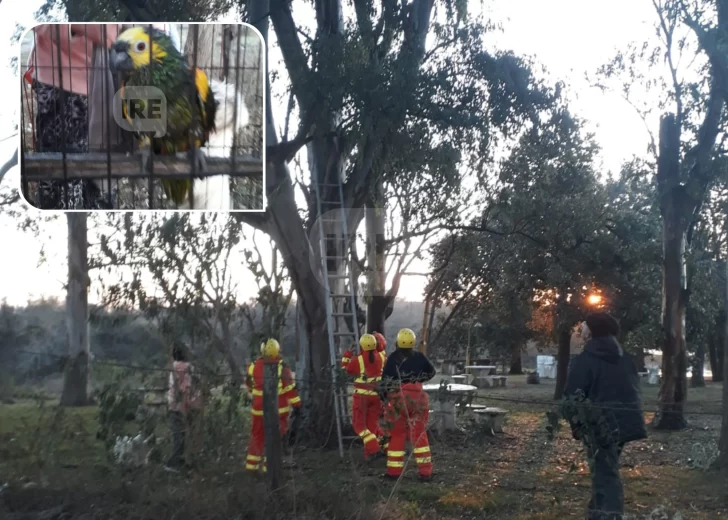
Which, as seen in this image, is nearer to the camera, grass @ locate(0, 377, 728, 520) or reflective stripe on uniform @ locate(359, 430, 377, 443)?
grass @ locate(0, 377, 728, 520)

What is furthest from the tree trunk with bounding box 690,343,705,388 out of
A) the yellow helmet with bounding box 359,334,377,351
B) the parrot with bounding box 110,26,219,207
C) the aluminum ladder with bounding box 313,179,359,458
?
the parrot with bounding box 110,26,219,207

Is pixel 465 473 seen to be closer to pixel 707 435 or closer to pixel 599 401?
pixel 599 401

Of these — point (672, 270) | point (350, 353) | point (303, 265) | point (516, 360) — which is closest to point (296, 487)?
point (350, 353)

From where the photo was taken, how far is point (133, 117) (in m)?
4.45

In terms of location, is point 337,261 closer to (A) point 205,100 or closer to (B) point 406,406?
(B) point 406,406

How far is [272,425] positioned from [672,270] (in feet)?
26.4

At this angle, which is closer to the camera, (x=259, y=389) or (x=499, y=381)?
(x=259, y=389)

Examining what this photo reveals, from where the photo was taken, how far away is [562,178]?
45.0ft

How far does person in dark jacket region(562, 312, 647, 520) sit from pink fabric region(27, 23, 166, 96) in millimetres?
3918

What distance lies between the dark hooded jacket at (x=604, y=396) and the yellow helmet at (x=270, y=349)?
243 cm

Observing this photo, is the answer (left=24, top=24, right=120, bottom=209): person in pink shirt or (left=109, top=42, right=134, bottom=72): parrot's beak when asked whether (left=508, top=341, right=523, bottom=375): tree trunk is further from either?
(left=109, top=42, right=134, bottom=72): parrot's beak

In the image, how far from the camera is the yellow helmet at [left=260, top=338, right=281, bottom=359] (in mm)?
6891

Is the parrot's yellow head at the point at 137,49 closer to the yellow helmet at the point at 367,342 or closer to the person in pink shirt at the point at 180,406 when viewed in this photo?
the person in pink shirt at the point at 180,406

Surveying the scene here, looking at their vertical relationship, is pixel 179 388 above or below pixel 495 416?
above
